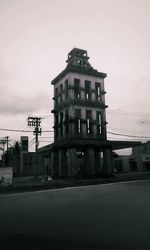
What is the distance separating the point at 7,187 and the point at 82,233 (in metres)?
18.4

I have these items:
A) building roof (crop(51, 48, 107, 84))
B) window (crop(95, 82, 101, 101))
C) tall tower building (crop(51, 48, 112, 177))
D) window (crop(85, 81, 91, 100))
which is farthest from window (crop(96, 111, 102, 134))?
building roof (crop(51, 48, 107, 84))

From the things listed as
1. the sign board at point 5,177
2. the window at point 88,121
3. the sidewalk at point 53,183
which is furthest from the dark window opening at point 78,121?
the sign board at point 5,177

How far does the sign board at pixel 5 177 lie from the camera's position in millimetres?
23188

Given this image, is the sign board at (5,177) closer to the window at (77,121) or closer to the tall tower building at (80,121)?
the tall tower building at (80,121)

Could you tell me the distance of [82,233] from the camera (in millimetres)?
5918

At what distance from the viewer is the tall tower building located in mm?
34062

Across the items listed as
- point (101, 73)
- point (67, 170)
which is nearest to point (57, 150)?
point (67, 170)

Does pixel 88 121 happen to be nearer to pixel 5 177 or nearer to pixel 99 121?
pixel 99 121

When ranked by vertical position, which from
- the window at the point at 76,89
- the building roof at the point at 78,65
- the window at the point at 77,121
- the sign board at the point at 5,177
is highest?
the building roof at the point at 78,65

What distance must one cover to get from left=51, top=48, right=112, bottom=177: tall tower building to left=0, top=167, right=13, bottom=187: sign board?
10.7 m

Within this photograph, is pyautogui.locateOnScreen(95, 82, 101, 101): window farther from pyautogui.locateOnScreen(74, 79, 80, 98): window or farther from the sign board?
the sign board

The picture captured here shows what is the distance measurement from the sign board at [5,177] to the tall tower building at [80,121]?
10749 mm

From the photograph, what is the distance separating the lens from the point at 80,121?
35.1 meters

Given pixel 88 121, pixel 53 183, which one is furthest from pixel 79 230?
pixel 88 121
